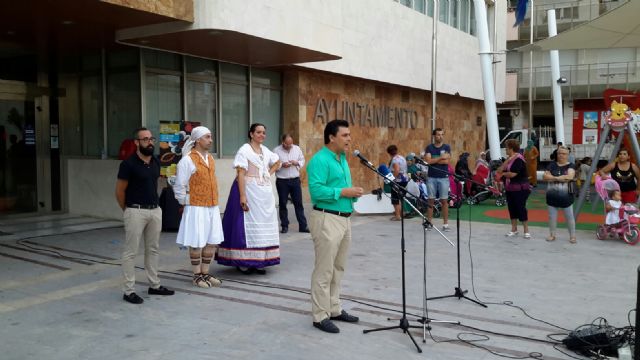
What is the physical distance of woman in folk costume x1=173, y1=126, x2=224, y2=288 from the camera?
20.6 feet

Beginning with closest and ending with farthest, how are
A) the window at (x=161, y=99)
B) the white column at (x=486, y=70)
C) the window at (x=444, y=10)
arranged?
the window at (x=161, y=99)
the white column at (x=486, y=70)
the window at (x=444, y=10)

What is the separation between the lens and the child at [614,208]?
9.78 m

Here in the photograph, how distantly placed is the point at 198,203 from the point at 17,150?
23.9ft

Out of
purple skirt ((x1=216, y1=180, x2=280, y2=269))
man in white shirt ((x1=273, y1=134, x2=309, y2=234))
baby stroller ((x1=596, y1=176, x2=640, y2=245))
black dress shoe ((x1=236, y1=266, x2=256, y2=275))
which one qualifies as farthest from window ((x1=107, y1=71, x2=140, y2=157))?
baby stroller ((x1=596, y1=176, x2=640, y2=245))

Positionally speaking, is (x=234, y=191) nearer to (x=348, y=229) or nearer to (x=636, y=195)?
(x=348, y=229)

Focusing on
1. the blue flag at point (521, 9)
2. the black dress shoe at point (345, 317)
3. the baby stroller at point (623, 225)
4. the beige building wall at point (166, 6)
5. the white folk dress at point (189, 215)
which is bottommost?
the black dress shoe at point (345, 317)

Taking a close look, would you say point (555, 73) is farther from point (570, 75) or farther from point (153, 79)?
point (153, 79)

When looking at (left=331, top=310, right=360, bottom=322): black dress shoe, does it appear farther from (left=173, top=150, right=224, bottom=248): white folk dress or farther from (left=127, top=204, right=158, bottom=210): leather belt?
(left=127, top=204, right=158, bottom=210): leather belt

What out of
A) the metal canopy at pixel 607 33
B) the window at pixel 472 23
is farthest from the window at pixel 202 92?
the window at pixel 472 23

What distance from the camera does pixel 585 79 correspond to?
31.9m

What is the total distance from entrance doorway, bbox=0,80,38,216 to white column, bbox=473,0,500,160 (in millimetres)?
11712

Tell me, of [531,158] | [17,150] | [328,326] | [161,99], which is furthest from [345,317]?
[531,158]

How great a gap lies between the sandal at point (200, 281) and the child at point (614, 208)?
7000 mm

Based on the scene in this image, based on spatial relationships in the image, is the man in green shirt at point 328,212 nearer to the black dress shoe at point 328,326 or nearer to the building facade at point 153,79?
the black dress shoe at point 328,326
